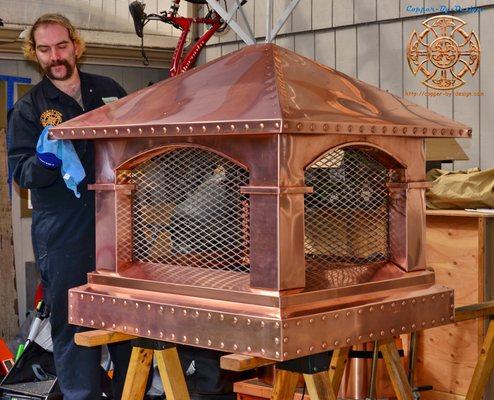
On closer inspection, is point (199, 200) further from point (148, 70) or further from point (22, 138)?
point (148, 70)

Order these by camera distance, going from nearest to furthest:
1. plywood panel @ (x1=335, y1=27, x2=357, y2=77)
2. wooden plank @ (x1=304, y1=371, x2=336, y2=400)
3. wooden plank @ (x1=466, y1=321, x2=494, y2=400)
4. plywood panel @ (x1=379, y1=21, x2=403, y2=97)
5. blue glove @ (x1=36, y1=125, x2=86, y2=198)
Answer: wooden plank @ (x1=304, y1=371, x2=336, y2=400) → blue glove @ (x1=36, y1=125, x2=86, y2=198) → wooden plank @ (x1=466, y1=321, x2=494, y2=400) → plywood panel @ (x1=379, y1=21, x2=403, y2=97) → plywood panel @ (x1=335, y1=27, x2=357, y2=77)

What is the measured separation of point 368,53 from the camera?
217 inches

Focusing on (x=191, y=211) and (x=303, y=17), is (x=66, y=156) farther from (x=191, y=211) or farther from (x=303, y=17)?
(x=303, y=17)

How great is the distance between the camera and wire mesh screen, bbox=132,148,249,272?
272cm

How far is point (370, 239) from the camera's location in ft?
9.51

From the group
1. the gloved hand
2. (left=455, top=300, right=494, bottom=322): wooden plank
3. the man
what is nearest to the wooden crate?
(left=455, top=300, right=494, bottom=322): wooden plank

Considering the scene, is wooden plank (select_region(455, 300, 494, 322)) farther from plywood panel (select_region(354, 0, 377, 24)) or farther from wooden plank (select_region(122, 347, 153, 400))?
plywood panel (select_region(354, 0, 377, 24))

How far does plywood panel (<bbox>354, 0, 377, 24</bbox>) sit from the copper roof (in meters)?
2.75

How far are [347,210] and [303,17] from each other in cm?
335

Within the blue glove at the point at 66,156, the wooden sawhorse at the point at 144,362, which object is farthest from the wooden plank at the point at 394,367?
the blue glove at the point at 66,156

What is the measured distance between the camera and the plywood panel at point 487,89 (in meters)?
4.86

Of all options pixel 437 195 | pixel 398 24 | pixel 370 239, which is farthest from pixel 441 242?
pixel 370 239

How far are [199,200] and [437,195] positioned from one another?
2035 mm

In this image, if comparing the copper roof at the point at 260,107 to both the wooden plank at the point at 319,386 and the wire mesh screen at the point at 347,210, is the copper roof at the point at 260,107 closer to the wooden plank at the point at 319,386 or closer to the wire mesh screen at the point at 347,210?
the wire mesh screen at the point at 347,210
